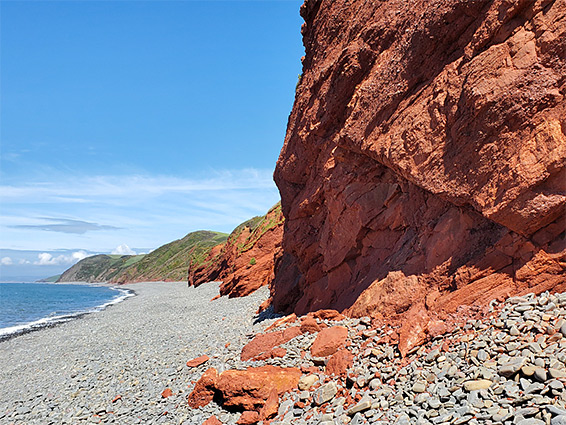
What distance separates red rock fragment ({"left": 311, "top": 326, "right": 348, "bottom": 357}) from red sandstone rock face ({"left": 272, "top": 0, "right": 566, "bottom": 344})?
1367 millimetres

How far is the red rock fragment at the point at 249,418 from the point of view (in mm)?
9180

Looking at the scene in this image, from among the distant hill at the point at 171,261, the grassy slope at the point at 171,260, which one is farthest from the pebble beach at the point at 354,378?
the grassy slope at the point at 171,260

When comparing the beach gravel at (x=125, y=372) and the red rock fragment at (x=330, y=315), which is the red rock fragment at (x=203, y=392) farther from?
the red rock fragment at (x=330, y=315)

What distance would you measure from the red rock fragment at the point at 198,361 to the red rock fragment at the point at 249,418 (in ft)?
14.3

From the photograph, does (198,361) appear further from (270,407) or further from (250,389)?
(270,407)

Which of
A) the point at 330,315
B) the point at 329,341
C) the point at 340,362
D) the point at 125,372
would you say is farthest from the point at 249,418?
the point at 125,372

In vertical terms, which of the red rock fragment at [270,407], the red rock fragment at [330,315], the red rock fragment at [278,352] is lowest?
the red rock fragment at [270,407]

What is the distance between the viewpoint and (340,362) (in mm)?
9891

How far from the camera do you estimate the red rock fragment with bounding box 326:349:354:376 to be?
9.66m

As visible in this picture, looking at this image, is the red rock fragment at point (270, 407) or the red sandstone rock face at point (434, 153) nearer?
the red sandstone rock face at point (434, 153)

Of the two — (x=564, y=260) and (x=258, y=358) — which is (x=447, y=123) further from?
(x=258, y=358)

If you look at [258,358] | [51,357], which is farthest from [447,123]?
[51,357]

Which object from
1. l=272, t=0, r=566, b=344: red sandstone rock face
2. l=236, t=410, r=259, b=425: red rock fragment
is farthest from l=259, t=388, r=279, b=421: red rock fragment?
l=272, t=0, r=566, b=344: red sandstone rock face

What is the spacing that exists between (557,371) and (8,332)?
41.0 metres
